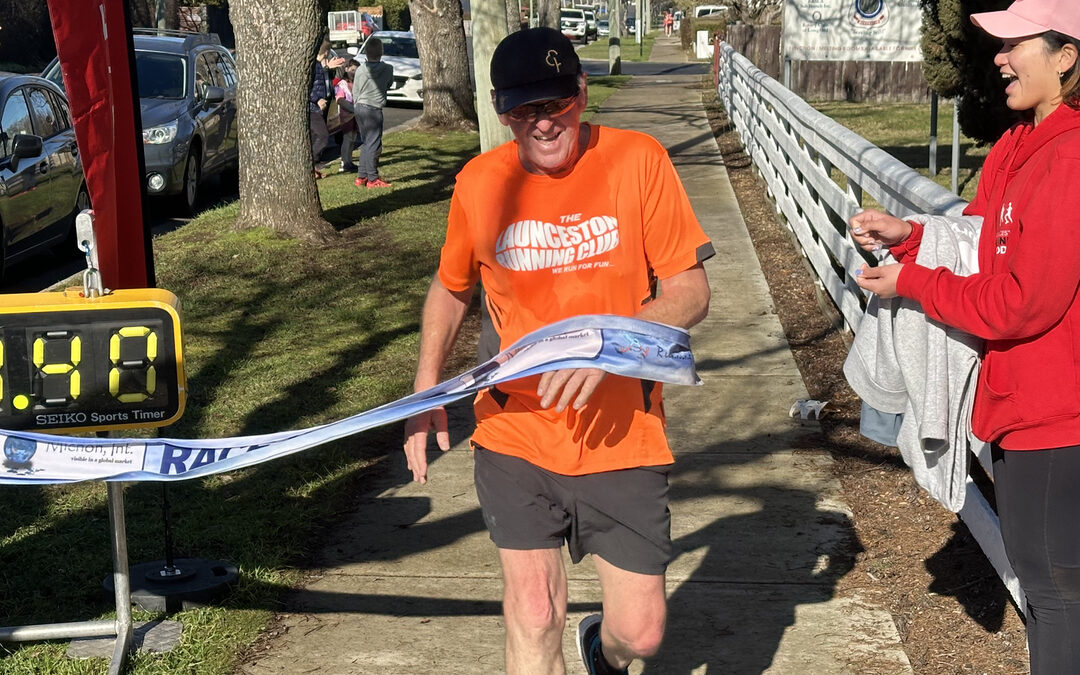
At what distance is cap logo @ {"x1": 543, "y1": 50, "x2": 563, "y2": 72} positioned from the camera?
10.8ft

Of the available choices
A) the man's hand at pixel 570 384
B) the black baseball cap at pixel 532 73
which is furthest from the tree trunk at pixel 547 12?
the man's hand at pixel 570 384

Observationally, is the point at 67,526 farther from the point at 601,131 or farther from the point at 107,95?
the point at 601,131

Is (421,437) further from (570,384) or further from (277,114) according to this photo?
(277,114)

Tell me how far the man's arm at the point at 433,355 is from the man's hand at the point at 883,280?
1.10m

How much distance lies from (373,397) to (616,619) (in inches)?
162

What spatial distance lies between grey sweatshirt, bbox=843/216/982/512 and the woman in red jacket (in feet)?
0.39

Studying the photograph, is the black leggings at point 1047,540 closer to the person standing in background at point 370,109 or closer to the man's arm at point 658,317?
the man's arm at point 658,317

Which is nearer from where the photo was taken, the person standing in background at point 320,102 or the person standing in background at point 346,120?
the person standing in background at point 346,120

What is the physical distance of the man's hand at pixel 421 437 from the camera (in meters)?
3.57

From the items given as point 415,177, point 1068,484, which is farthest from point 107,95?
point 415,177

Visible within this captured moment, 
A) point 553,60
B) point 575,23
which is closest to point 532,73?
point 553,60

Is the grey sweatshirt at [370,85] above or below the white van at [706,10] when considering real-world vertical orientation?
below

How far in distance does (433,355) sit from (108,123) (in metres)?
1.45

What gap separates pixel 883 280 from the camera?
328 centimetres
